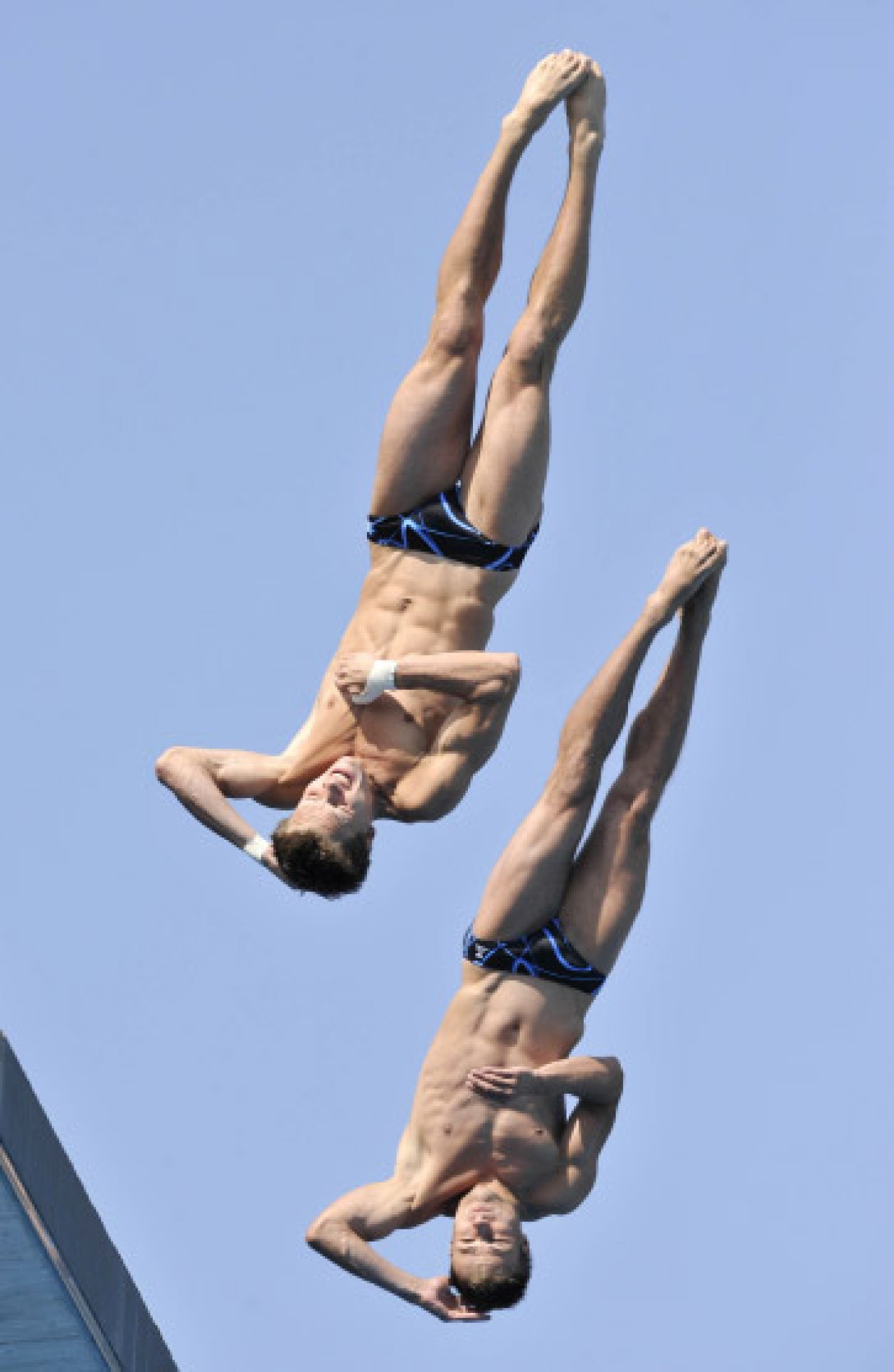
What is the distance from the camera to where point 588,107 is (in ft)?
72.2

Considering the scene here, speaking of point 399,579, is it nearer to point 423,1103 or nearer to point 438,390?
point 438,390

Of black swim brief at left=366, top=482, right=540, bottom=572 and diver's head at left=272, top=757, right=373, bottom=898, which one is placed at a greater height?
black swim brief at left=366, top=482, right=540, bottom=572

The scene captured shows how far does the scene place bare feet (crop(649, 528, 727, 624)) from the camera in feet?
71.6

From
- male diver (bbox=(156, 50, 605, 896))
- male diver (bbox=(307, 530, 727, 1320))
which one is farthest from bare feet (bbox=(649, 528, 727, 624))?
male diver (bbox=(156, 50, 605, 896))

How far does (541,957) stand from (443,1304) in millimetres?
1841

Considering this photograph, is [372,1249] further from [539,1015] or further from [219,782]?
[219,782]

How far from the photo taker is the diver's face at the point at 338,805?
21.7m

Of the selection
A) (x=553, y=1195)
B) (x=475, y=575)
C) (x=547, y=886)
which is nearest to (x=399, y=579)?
(x=475, y=575)

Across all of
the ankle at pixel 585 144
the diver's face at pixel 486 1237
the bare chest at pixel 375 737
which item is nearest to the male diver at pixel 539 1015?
the diver's face at pixel 486 1237

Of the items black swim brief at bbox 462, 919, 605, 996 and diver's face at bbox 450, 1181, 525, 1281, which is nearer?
diver's face at bbox 450, 1181, 525, 1281

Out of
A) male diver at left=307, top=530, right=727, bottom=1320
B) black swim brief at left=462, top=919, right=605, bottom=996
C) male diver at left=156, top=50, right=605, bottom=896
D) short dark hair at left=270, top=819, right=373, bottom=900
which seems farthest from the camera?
black swim brief at left=462, top=919, right=605, bottom=996

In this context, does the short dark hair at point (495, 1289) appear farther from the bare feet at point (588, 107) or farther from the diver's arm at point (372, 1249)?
the bare feet at point (588, 107)

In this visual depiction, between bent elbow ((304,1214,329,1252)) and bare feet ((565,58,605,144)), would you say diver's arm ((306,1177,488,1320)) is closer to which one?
bent elbow ((304,1214,329,1252))

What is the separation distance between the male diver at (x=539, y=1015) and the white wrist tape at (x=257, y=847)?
1253 mm
